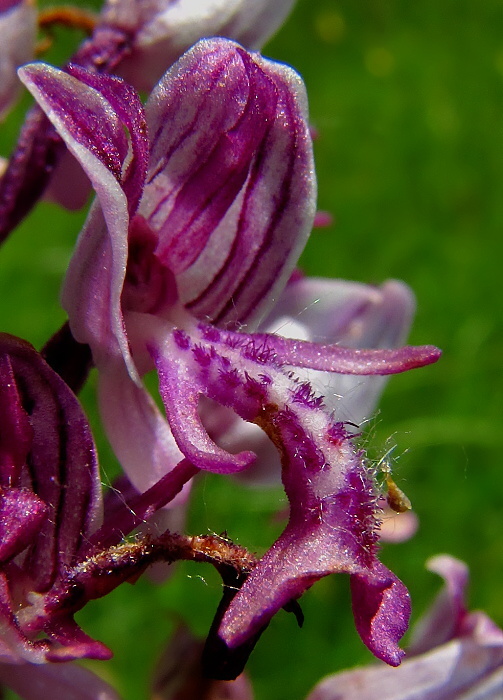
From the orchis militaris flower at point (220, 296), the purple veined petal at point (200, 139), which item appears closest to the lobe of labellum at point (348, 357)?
the orchis militaris flower at point (220, 296)

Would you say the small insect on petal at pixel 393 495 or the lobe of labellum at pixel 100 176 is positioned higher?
the lobe of labellum at pixel 100 176

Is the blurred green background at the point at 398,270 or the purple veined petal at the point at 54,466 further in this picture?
the blurred green background at the point at 398,270

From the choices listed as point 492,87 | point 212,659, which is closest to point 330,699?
point 212,659

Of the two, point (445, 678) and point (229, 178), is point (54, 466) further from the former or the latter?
point (445, 678)

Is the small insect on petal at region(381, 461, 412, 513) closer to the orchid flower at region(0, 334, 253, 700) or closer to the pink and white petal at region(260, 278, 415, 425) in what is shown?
the orchid flower at region(0, 334, 253, 700)

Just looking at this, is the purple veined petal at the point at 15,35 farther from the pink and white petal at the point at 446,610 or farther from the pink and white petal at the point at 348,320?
the pink and white petal at the point at 446,610

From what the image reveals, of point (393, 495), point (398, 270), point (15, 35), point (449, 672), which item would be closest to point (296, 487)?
point (393, 495)

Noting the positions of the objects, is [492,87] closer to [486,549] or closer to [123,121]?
[486,549]

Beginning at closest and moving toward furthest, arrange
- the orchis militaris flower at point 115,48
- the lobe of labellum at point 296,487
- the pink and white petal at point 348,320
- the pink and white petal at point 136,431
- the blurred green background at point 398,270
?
the lobe of labellum at point 296,487, the pink and white petal at point 136,431, the orchis militaris flower at point 115,48, the pink and white petal at point 348,320, the blurred green background at point 398,270
